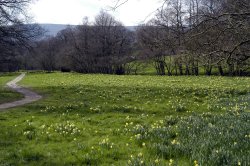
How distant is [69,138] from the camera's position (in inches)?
403

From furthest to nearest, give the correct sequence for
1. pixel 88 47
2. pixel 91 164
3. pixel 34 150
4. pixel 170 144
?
pixel 88 47
pixel 34 150
pixel 170 144
pixel 91 164

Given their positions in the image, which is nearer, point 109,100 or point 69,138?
point 69,138

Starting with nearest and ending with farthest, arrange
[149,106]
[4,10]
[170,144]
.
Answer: [170,144]
[149,106]
[4,10]

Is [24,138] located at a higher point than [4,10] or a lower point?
lower

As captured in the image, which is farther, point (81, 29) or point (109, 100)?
point (81, 29)

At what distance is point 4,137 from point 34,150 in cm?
236

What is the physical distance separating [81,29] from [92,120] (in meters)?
83.9

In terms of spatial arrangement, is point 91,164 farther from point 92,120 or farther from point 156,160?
point 92,120

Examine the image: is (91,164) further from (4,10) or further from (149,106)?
(4,10)

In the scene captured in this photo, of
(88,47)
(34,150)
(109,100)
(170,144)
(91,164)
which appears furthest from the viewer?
(88,47)

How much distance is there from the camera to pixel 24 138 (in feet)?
34.6

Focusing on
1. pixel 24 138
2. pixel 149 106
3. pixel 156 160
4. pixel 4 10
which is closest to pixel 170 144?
pixel 156 160

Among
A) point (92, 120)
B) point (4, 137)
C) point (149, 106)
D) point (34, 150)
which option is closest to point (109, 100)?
point (149, 106)

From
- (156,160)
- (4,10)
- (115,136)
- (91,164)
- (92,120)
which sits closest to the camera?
(156,160)
